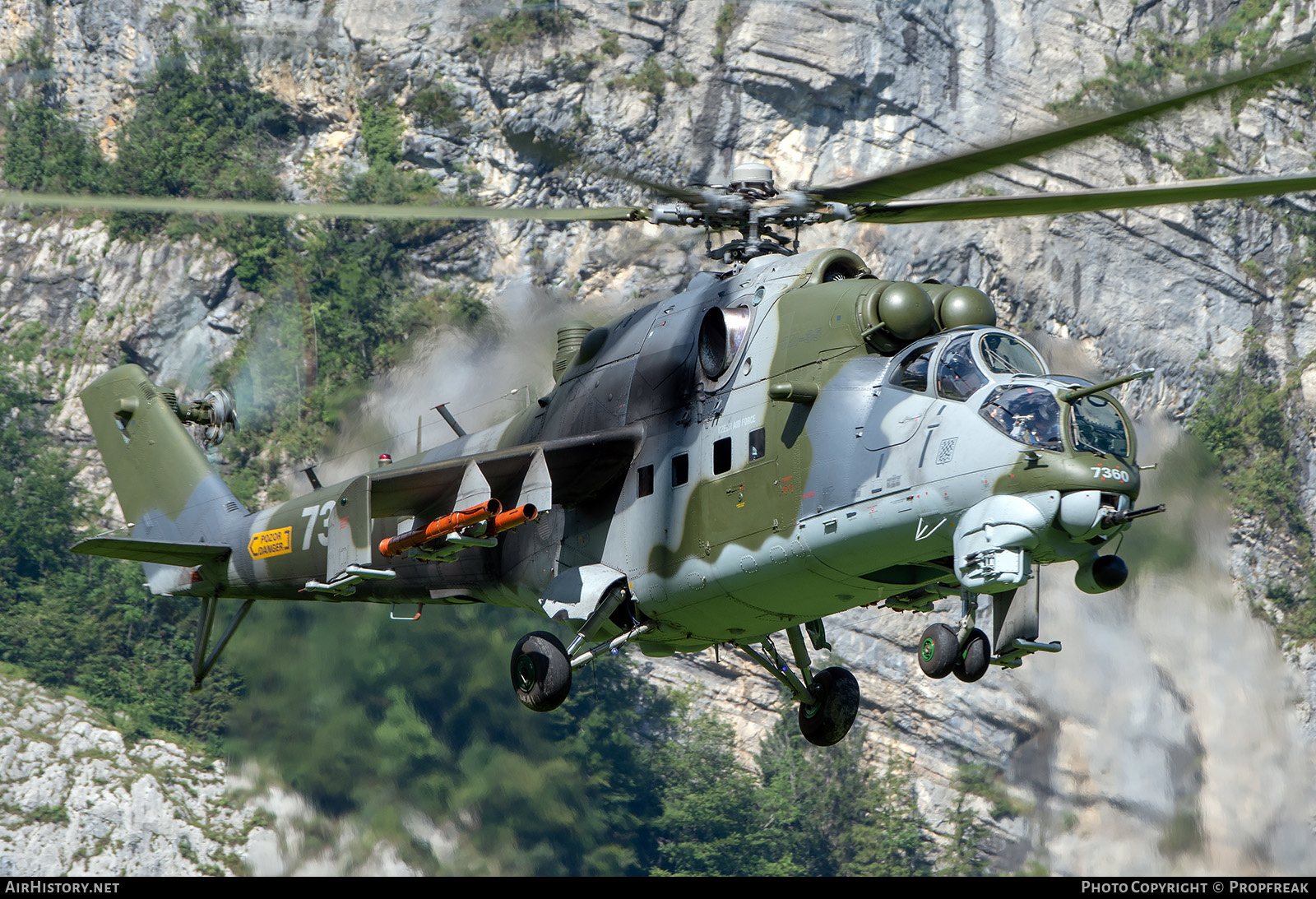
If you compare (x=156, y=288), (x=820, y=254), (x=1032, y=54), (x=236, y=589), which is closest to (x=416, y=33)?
(x=156, y=288)

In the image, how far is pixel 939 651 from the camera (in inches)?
422

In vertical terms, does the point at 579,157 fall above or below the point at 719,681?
above

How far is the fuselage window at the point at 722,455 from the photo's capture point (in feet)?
37.4

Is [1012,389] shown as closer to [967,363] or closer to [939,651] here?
[967,363]

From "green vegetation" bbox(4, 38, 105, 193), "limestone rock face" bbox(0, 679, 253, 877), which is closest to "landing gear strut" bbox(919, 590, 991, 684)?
"limestone rock face" bbox(0, 679, 253, 877)

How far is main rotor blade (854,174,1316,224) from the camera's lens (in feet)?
29.9

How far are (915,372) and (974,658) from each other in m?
2.08

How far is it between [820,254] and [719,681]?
108 feet

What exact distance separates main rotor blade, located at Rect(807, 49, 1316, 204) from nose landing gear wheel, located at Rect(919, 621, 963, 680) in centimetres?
321

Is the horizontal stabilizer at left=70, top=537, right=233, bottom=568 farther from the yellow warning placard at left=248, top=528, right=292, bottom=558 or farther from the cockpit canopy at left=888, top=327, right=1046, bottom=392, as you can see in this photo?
the cockpit canopy at left=888, top=327, right=1046, bottom=392

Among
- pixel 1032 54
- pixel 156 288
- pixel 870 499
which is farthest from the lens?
pixel 156 288

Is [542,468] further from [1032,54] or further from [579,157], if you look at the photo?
[1032,54]

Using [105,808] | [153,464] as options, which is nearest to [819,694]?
[153,464]

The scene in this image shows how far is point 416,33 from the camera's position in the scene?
47469 mm
